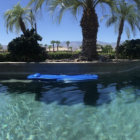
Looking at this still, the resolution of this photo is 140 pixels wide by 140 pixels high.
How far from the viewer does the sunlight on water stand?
3539 millimetres

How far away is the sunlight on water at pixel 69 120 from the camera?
11.6 ft

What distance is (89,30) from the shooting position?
1187 centimetres

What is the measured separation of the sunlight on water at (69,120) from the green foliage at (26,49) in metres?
6.12

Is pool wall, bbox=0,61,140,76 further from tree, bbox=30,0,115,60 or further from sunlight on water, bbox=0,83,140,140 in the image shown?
sunlight on water, bbox=0,83,140,140

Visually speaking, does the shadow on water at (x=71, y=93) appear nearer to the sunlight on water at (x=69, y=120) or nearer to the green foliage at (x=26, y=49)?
the sunlight on water at (x=69, y=120)

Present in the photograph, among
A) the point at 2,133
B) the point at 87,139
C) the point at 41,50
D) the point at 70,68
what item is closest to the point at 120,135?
the point at 87,139

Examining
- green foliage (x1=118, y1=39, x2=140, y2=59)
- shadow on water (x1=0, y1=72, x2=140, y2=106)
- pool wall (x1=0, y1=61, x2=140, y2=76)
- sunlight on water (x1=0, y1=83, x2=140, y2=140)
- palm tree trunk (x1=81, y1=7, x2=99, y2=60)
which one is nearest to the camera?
sunlight on water (x1=0, y1=83, x2=140, y2=140)

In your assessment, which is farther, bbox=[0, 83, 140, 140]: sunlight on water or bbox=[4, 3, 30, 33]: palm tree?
bbox=[4, 3, 30, 33]: palm tree

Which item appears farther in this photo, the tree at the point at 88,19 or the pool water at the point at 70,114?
the tree at the point at 88,19

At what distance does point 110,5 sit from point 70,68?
5.88m

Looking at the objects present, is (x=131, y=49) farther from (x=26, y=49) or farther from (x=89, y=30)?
(x=26, y=49)

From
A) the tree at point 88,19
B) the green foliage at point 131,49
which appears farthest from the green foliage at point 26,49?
the green foliage at point 131,49

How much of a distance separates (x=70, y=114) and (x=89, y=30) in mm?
8521

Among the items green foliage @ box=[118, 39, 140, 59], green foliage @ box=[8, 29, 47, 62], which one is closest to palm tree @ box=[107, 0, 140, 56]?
green foliage @ box=[118, 39, 140, 59]
